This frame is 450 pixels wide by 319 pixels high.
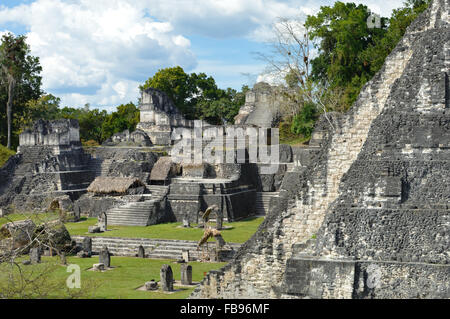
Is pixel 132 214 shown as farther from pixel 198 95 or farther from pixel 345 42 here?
pixel 198 95

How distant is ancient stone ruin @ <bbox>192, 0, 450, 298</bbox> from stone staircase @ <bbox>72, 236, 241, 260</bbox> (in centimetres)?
708

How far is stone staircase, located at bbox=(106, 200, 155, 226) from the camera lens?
2420 centimetres

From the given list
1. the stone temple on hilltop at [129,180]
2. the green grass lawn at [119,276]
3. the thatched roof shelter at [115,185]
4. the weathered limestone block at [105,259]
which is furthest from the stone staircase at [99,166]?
the weathered limestone block at [105,259]

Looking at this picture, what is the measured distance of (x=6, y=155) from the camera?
112 ft

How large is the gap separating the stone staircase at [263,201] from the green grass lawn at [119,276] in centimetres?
965

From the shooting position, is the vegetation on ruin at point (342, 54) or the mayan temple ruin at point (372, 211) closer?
the mayan temple ruin at point (372, 211)

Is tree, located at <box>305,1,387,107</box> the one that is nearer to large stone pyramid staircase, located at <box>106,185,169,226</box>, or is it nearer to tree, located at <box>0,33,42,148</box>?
large stone pyramid staircase, located at <box>106,185,169,226</box>

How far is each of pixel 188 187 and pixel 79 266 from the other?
29.9 ft

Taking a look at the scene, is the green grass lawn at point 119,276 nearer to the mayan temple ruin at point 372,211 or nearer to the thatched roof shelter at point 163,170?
the mayan temple ruin at point 372,211

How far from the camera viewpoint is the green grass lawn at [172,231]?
2081 centimetres

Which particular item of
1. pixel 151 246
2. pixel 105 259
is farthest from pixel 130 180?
pixel 105 259

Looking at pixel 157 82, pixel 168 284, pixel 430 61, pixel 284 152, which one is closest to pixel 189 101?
pixel 157 82

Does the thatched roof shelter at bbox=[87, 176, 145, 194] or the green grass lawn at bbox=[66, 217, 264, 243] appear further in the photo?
the thatched roof shelter at bbox=[87, 176, 145, 194]

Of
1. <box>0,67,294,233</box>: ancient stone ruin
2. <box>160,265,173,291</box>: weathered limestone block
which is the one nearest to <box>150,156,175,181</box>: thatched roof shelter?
<box>0,67,294,233</box>: ancient stone ruin
